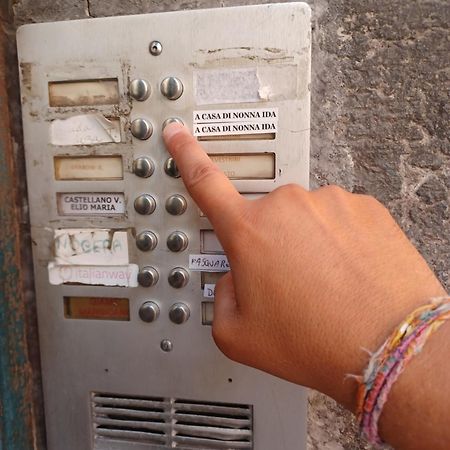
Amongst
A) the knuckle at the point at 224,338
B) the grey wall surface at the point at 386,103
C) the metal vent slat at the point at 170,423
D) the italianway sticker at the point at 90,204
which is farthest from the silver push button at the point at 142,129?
the metal vent slat at the point at 170,423

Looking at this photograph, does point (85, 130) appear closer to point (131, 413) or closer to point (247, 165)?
point (247, 165)

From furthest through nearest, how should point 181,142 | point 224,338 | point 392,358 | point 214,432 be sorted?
1. point 214,432
2. point 181,142
3. point 224,338
4. point 392,358

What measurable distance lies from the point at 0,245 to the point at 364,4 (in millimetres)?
750

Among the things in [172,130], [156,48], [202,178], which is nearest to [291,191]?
[202,178]

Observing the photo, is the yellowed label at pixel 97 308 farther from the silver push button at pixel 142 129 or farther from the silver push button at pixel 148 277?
the silver push button at pixel 142 129

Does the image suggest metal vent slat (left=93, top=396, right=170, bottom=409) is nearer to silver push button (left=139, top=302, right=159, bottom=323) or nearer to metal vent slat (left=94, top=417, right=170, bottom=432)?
metal vent slat (left=94, top=417, right=170, bottom=432)

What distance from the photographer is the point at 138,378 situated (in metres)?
0.81

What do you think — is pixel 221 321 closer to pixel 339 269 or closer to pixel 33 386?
pixel 339 269

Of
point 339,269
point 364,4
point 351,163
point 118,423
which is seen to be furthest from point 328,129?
point 118,423

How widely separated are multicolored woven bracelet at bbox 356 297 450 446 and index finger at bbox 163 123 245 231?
24 centimetres

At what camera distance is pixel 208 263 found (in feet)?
2.45

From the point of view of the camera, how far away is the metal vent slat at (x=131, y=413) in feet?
2.66

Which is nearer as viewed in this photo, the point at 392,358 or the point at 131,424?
the point at 392,358

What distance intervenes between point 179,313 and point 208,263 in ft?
0.33
